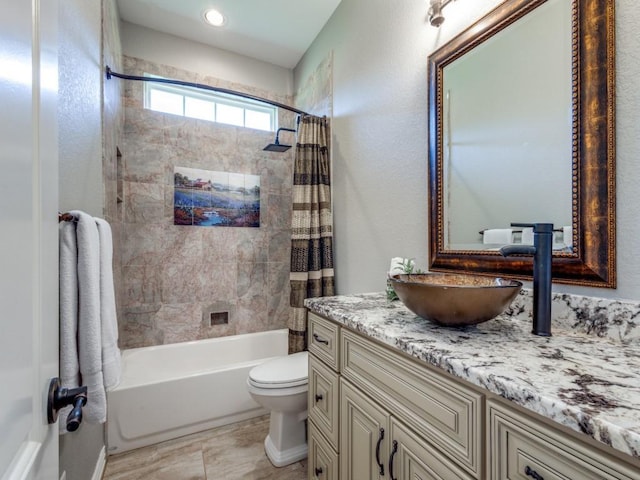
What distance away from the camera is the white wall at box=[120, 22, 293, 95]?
2.47 meters

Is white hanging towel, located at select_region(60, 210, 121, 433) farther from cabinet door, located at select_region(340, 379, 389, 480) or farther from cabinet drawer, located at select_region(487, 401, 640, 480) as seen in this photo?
cabinet drawer, located at select_region(487, 401, 640, 480)

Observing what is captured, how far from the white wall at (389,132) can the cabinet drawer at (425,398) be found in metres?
0.58

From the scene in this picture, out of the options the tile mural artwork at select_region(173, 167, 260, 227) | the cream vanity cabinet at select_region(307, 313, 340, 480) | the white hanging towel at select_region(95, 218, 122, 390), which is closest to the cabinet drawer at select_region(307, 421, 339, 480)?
the cream vanity cabinet at select_region(307, 313, 340, 480)

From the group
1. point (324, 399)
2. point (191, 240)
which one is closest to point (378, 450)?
point (324, 399)

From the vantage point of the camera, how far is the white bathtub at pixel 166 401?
178 cm

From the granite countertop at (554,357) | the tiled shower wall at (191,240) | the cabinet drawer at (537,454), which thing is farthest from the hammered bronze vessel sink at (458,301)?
the tiled shower wall at (191,240)

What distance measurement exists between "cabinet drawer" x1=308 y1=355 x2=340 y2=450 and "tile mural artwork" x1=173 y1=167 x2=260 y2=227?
182 centimetres

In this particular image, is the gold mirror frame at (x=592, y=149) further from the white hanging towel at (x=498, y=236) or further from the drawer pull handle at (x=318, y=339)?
the drawer pull handle at (x=318, y=339)

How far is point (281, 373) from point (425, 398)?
44.3 inches

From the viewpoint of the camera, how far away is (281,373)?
1688mm

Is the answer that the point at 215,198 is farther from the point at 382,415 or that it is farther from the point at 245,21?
the point at 382,415

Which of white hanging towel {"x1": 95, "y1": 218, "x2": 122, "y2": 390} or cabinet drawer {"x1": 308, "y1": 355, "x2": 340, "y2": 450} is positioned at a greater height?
white hanging towel {"x1": 95, "y1": 218, "x2": 122, "y2": 390}

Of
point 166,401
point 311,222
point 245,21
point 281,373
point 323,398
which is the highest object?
point 245,21

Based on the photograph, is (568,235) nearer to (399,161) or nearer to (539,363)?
(539,363)
